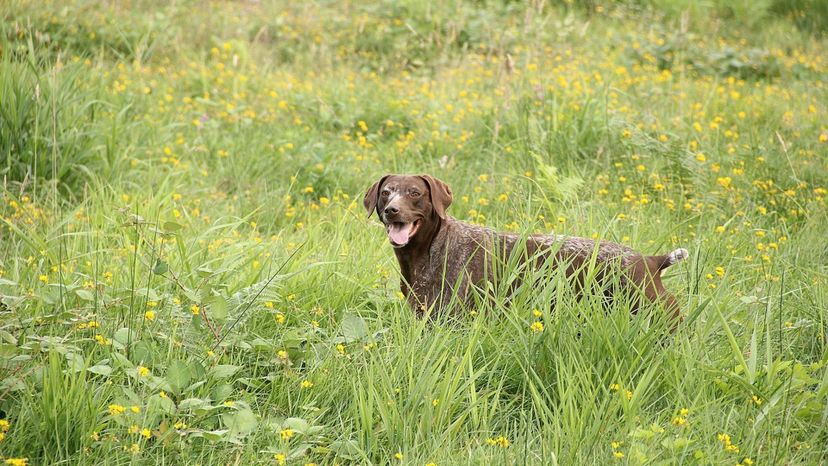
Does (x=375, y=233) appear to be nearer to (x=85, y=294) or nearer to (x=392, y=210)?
(x=392, y=210)

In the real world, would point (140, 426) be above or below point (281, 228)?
above

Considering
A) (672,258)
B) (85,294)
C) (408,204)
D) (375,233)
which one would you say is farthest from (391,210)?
(85,294)

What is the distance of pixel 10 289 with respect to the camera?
391 centimetres

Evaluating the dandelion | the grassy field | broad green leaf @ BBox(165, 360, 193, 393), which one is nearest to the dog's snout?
the grassy field

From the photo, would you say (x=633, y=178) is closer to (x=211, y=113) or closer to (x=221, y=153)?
(x=221, y=153)

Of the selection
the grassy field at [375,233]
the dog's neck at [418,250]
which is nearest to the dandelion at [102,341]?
the grassy field at [375,233]

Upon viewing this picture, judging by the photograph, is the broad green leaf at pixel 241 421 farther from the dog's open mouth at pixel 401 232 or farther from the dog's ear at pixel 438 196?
the dog's ear at pixel 438 196

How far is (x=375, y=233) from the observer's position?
5.22 meters

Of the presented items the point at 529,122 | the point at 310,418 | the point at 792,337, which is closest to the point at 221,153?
the point at 529,122

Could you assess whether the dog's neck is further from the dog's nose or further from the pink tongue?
the dog's nose

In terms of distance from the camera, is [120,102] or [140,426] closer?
[140,426]

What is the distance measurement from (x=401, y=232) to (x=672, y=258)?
1.32 m

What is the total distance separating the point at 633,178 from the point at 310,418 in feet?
11.5

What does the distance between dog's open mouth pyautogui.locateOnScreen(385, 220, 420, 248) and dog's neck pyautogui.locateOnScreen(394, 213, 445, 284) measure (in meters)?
0.06
